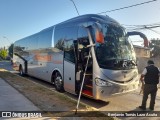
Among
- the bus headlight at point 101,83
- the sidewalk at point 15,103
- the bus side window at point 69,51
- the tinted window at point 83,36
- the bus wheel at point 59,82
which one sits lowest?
the sidewalk at point 15,103

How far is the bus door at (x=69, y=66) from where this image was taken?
30.9 feet

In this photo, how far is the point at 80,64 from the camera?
9070 millimetres

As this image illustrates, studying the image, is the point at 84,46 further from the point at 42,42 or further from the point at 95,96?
the point at 42,42

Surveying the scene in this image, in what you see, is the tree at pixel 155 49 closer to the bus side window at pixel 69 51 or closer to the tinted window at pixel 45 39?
the tinted window at pixel 45 39

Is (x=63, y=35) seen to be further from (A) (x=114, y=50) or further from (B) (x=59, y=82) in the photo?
(A) (x=114, y=50)

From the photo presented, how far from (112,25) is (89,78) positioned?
7.76 ft

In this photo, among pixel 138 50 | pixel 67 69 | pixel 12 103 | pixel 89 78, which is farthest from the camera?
pixel 138 50

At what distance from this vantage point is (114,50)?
335 inches

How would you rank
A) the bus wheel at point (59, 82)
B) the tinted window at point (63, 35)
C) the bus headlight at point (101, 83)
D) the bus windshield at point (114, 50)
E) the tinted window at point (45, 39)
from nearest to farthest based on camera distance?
1. the bus headlight at point (101, 83)
2. the bus windshield at point (114, 50)
3. the tinted window at point (63, 35)
4. the bus wheel at point (59, 82)
5. the tinted window at point (45, 39)

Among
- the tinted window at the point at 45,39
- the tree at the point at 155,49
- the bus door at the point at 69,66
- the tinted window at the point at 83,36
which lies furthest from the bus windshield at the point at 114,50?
the tree at the point at 155,49

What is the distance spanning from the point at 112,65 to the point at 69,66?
7.25 feet

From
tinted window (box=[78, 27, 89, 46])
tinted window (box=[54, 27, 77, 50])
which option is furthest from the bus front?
tinted window (box=[54, 27, 77, 50])

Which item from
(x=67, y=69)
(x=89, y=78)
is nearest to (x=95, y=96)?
(x=89, y=78)

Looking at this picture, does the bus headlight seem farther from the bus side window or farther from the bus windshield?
the bus side window
